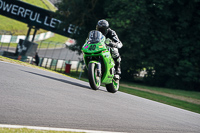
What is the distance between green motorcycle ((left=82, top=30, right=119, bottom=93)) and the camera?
7852mm

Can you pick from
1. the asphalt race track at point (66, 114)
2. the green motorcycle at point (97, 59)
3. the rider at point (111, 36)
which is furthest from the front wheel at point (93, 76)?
the asphalt race track at point (66, 114)

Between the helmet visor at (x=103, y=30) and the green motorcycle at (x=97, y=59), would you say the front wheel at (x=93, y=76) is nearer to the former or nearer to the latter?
the green motorcycle at (x=97, y=59)

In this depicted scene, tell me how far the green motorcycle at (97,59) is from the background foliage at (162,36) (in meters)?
16.3

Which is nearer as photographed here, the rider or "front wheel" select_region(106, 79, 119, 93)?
the rider

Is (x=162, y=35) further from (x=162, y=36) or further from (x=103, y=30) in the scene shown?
(x=103, y=30)

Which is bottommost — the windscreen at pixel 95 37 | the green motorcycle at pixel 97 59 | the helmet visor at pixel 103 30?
the green motorcycle at pixel 97 59

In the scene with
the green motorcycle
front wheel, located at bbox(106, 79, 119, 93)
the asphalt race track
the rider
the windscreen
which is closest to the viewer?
the asphalt race track

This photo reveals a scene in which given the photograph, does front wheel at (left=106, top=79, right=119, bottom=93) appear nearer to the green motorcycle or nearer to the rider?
the rider

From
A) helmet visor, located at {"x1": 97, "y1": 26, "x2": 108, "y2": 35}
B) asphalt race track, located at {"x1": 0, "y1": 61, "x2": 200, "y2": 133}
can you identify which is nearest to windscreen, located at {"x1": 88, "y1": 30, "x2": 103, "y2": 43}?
helmet visor, located at {"x1": 97, "y1": 26, "x2": 108, "y2": 35}

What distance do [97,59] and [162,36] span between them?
59.9 feet

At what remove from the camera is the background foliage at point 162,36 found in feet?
81.5

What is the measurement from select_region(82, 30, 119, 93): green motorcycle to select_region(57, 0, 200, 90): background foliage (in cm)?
1627

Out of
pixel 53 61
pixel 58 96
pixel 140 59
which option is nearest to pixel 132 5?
pixel 140 59

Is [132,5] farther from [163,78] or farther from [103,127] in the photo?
[103,127]
